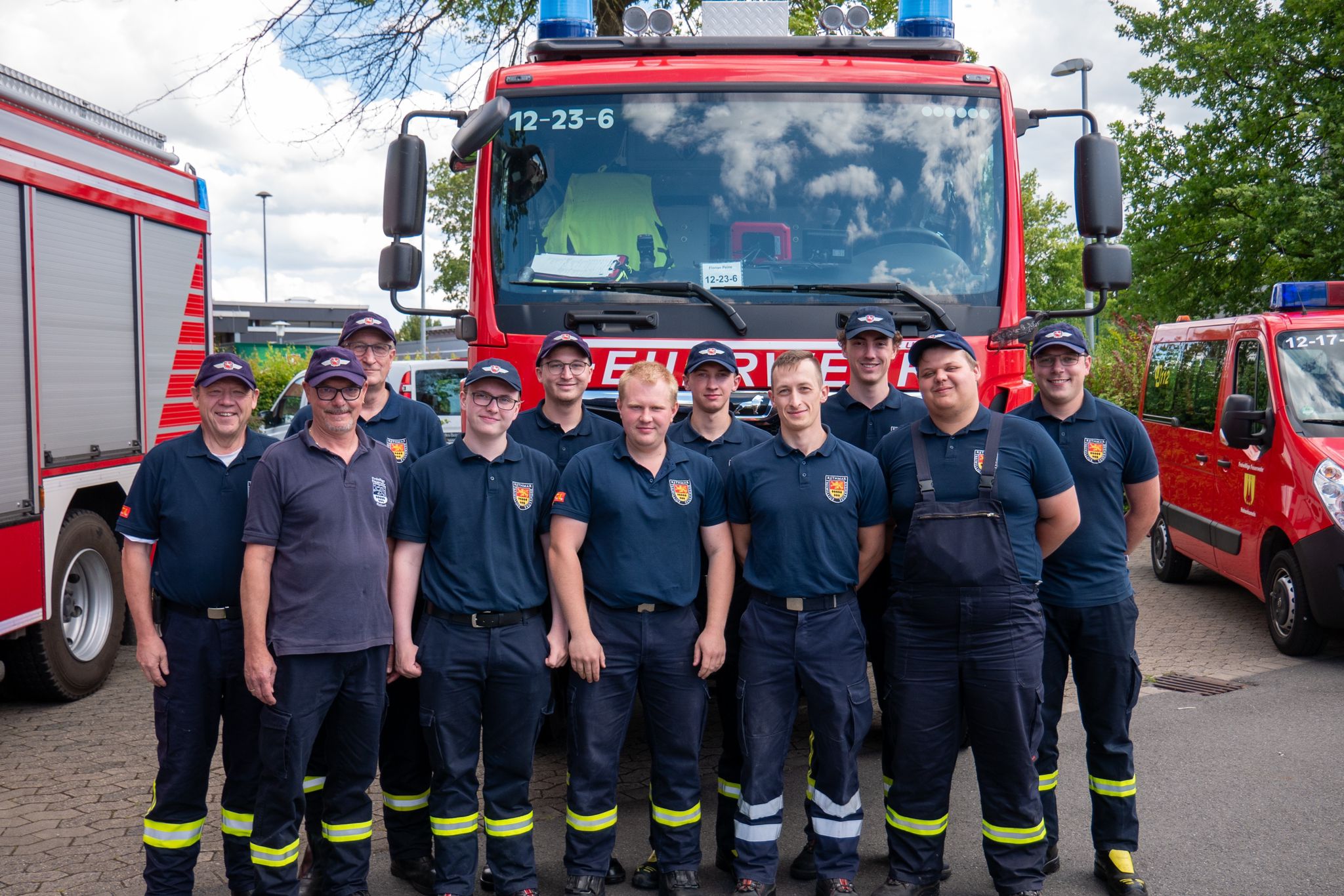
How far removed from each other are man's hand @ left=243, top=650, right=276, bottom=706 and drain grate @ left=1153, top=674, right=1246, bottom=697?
529 centimetres

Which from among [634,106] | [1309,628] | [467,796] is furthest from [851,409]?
[1309,628]

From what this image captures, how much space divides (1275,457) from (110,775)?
22.4ft

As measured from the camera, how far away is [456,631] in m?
3.86

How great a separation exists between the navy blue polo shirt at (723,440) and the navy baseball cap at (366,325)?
117cm

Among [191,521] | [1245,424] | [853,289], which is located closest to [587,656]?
[191,521]

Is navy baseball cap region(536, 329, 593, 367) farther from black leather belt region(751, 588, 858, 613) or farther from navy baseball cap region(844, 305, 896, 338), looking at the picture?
black leather belt region(751, 588, 858, 613)

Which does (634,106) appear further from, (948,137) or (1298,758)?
(1298,758)

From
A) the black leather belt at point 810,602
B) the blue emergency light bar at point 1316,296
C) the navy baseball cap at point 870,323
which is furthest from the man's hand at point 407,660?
the blue emergency light bar at point 1316,296

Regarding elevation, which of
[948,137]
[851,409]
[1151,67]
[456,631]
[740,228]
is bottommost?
[456,631]

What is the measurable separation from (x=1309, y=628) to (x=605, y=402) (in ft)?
16.2

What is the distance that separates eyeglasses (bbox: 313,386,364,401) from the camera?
12.2 ft

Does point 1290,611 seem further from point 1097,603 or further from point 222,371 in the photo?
point 222,371

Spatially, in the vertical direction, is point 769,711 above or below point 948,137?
below

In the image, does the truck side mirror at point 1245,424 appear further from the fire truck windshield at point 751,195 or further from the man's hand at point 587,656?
the man's hand at point 587,656
